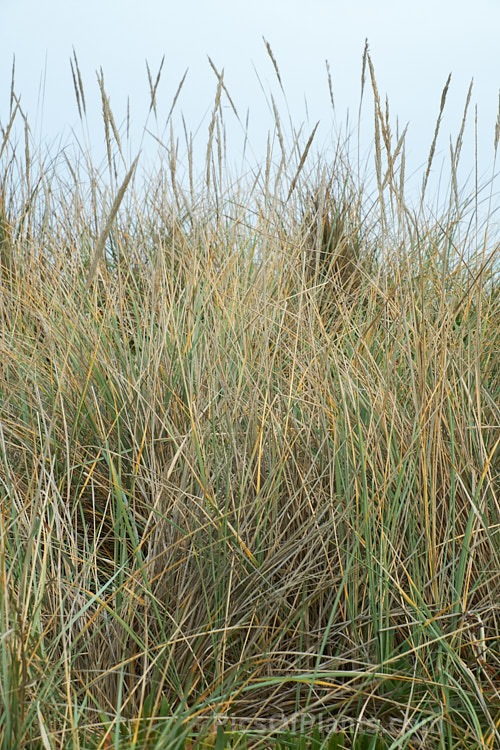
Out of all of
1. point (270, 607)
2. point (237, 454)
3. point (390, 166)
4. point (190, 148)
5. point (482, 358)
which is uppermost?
point (190, 148)

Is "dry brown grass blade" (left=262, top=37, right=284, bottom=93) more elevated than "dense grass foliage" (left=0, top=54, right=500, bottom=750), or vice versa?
"dry brown grass blade" (left=262, top=37, right=284, bottom=93)

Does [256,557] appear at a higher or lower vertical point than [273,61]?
lower

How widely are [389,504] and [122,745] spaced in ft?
2.34

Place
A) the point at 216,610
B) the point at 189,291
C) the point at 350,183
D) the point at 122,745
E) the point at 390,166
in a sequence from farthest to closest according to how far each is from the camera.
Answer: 1. the point at 350,183
2. the point at 189,291
3. the point at 390,166
4. the point at 216,610
5. the point at 122,745

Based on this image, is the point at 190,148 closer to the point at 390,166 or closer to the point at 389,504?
the point at 390,166

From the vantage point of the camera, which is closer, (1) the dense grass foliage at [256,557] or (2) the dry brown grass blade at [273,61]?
(1) the dense grass foliage at [256,557]

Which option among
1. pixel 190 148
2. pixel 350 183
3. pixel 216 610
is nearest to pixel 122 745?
pixel 216 610

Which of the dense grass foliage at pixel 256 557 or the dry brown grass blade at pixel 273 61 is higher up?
the dry brown grass blade at pixel 273 61

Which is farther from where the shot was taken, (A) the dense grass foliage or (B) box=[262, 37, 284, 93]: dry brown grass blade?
A: (B) box=[262, 37, 284, 93]: dry brown grass blade

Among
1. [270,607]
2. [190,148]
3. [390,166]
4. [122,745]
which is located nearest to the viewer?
[122,745]

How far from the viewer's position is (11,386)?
1.97 metres

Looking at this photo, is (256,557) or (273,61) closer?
(256,557)

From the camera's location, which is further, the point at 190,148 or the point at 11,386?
the point at 190,148

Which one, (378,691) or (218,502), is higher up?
(218,502)
